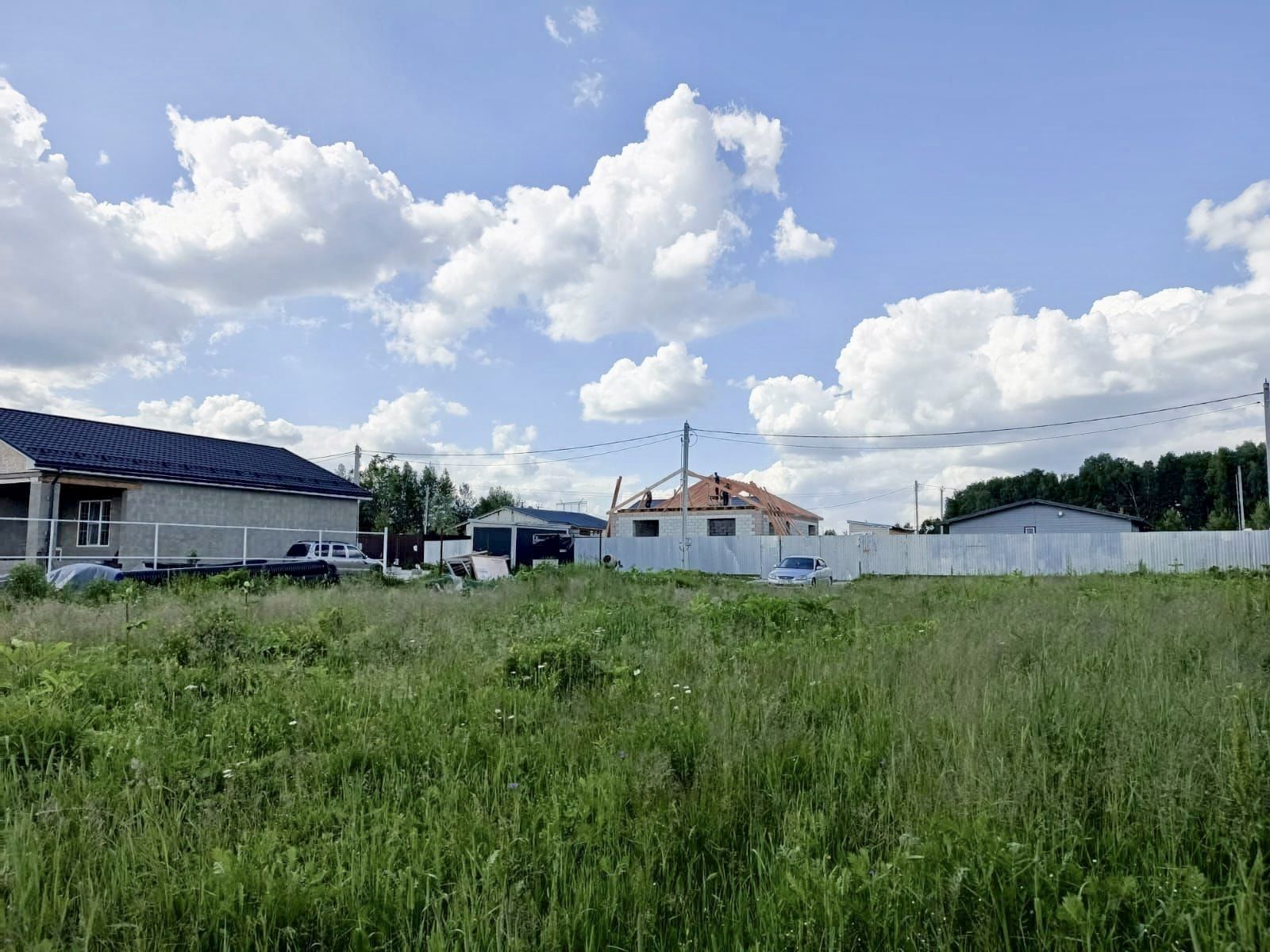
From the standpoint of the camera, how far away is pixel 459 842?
2.75 m

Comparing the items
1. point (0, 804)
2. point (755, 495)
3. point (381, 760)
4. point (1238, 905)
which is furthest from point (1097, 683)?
point (755, 495)

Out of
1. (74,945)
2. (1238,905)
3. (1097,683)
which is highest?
(1097,683)

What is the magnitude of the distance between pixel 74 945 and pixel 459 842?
1190 millimetres

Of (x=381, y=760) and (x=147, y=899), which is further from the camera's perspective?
(x=381, y=760)

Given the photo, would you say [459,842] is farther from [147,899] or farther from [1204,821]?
[1204,821]

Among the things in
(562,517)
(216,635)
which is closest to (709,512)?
(562,517)

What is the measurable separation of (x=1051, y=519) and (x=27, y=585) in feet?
139

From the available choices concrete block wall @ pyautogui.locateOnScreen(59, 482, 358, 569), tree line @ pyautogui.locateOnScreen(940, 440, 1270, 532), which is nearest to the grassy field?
concrete block wall @ pyautogui.locateOnScreen(59, 482, 358, 569)

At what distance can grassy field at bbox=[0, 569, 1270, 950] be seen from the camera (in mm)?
2260

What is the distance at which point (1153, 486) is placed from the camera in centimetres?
8106

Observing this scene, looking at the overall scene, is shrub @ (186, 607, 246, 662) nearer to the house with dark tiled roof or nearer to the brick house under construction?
the house with dark tiled roof

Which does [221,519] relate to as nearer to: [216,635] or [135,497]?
[135,497]

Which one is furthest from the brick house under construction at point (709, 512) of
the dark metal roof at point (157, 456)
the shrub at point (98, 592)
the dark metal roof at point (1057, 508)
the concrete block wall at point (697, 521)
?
the shrub at point (98, 592)

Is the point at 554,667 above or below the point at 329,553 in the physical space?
below
